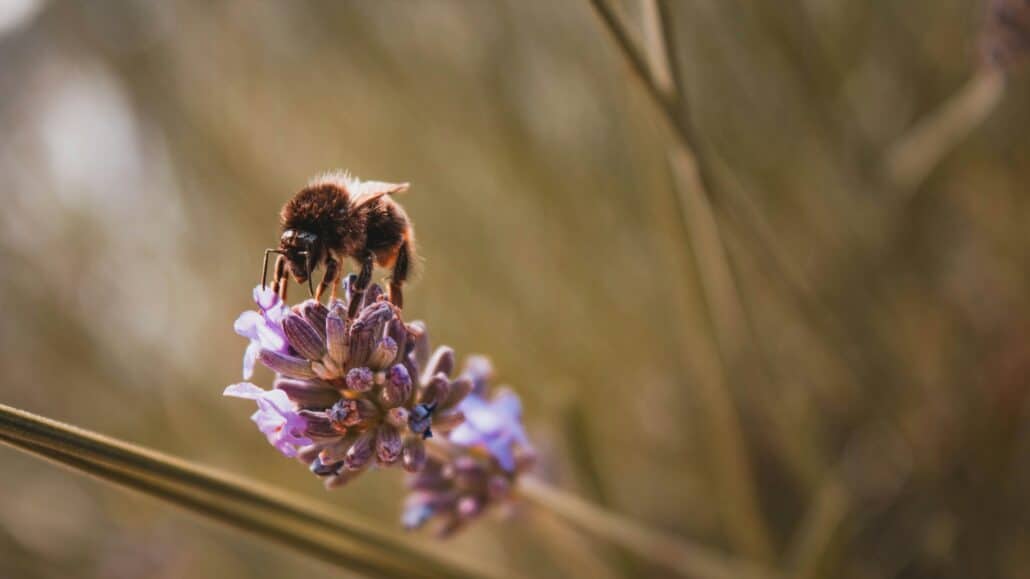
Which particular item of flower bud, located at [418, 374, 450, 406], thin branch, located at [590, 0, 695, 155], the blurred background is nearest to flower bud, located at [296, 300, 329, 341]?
flower bud, located at [418, 374, 450, 406]

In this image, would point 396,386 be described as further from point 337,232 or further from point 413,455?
point 337,232

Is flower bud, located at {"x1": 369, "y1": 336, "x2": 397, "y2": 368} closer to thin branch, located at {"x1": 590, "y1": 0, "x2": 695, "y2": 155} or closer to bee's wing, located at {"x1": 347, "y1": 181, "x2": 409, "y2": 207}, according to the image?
bee's wing, located at {"x1": 347, "y1": 181, "x2": 409, "y2": 207}

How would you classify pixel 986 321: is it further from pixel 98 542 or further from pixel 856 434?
pixel 98 542

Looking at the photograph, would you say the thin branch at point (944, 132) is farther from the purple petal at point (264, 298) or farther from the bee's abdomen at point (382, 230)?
the purple petal at point (264, 298)

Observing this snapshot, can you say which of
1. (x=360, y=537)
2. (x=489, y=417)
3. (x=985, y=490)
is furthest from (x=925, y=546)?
(x=360, y=537)

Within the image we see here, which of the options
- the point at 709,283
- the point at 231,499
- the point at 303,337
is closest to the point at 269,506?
the point at 231,499
